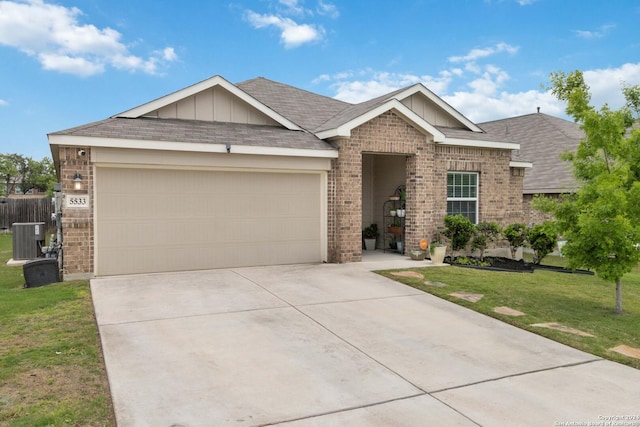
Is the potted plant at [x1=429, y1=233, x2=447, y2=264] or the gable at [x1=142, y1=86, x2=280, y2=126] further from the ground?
the gable at [x1=142, y1=86, x2=280, y2=126]

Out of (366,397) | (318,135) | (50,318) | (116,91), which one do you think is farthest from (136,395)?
(116,91)

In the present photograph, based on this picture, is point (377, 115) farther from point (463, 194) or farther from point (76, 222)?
point (76, 222)

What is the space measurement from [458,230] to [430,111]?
157 inches

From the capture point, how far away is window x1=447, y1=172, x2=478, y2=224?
44.1 ft

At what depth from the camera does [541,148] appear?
2164 centimetres

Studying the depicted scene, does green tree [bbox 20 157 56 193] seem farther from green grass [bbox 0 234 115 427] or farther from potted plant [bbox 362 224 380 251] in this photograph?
green grass [bbox 0 234 115 427]

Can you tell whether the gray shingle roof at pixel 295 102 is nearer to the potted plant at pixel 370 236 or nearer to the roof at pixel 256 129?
the roof at pixel 256 129

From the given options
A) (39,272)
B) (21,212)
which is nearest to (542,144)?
(39,272)

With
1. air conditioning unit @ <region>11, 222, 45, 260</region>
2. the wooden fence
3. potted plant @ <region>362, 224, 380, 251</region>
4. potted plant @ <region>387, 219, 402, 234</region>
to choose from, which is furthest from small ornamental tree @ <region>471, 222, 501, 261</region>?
the wooden fence

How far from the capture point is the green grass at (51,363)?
3.73m

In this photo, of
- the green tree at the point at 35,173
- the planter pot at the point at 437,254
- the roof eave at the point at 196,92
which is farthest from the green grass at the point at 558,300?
the green tree at the point at 35,173

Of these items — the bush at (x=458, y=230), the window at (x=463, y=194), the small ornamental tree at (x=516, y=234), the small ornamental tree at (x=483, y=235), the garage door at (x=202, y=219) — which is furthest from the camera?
the window at (x=463, y=194)

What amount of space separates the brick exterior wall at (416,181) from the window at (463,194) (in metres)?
0.19

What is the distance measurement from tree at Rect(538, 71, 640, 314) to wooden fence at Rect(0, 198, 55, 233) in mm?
24604
